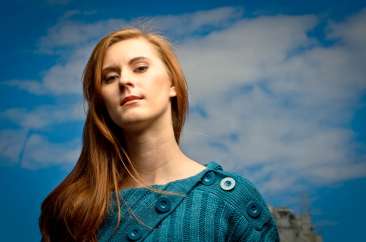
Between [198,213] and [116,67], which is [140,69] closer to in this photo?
[116,67]

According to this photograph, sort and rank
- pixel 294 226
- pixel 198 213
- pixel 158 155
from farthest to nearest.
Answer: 1. pixel 294 226
2. pixel 158 155
3. pixel 198 213

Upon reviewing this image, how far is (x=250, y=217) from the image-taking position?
70.8 inches

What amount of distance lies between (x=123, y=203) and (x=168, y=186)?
0.16 m

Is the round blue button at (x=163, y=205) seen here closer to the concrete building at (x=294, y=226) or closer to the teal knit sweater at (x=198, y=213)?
the teal knit sweater at (x=198, y=213)

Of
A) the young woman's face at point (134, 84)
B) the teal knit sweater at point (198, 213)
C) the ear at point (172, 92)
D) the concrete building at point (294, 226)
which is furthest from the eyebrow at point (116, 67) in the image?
the concrete building at point (294, 226)

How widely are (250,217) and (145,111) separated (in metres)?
0.45

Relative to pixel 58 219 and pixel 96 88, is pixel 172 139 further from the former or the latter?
pixel 58 219

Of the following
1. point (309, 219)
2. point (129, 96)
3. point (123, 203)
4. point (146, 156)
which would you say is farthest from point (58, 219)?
point (309, 219)

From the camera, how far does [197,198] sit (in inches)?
71.0

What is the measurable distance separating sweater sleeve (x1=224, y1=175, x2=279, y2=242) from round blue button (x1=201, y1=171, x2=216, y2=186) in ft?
0.22

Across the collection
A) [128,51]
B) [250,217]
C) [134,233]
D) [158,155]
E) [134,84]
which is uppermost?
[128,51]

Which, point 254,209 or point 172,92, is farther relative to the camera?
point 172,92

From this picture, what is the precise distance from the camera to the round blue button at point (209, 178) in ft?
6.04

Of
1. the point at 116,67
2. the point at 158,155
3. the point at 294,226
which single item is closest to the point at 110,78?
the point at 116,67
